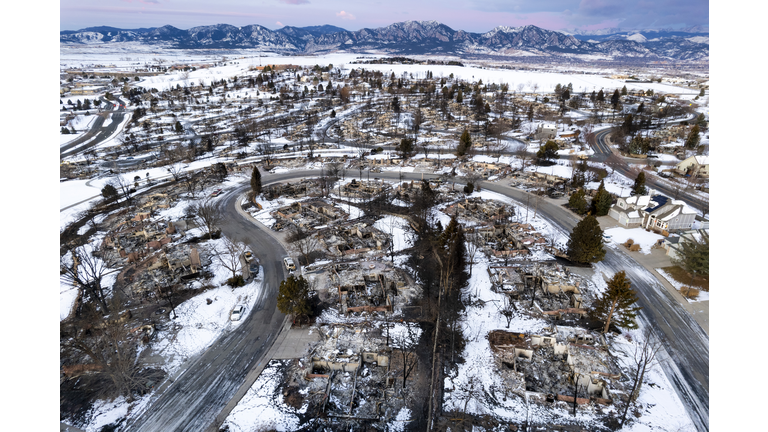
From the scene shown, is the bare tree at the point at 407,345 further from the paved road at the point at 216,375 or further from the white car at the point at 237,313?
the white car at the point at 237,313

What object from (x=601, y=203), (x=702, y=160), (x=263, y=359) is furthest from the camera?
(x=702, y=160)

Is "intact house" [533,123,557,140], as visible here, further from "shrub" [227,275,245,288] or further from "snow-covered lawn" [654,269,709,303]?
"shrub" [227,275,245,288]

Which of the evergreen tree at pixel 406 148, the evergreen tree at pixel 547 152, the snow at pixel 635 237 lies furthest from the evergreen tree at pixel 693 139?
the evergreen tree at pixel 406 148

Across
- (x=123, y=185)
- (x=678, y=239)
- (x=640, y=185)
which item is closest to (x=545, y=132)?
(x=640, y=185)

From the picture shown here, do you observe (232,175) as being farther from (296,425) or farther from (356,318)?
(296,425)

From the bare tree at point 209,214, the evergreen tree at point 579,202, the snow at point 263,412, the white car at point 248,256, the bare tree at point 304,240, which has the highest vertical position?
the evergreen tree at point 579,202

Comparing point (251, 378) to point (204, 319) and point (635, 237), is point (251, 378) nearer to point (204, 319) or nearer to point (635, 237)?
point (204, 319)
